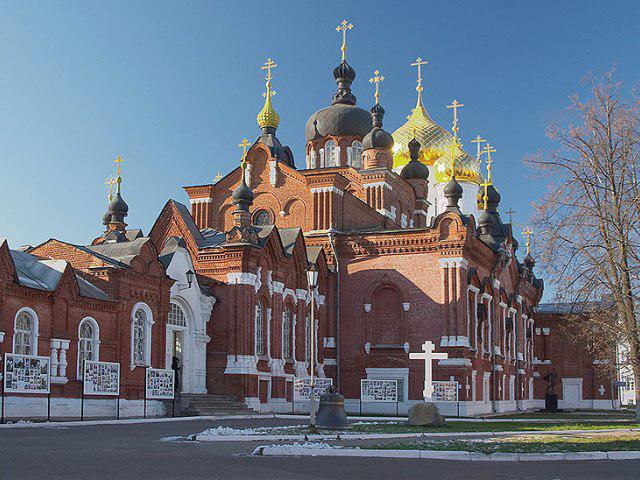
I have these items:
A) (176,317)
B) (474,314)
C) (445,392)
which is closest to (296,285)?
(176,317)

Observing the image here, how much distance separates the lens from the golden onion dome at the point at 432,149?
181ft

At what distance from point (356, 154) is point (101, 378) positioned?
80.3ft

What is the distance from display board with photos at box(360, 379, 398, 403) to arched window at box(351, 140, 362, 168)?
1436cm

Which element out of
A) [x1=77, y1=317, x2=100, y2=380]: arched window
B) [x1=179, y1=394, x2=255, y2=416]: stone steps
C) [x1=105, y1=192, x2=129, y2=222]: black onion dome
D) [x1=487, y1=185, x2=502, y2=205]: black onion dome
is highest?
[x1=487, y1=185, x2=502, y2=205]: black onion dome

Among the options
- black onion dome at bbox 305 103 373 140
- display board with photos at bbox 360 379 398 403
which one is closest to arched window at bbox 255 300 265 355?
display board with photos at bbox 360 379 398 403

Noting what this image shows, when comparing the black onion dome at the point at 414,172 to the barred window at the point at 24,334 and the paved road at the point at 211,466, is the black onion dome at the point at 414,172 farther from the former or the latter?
the paved road at the point at 211,466

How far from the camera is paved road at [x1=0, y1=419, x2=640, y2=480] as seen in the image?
437 inches

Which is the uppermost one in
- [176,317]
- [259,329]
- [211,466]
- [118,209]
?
[118,209]

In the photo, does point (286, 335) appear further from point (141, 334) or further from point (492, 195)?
point (492, 195)

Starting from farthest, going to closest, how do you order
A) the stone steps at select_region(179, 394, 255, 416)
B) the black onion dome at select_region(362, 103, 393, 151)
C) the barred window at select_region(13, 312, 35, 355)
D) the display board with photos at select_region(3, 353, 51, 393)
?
the black onion dome at select_region(362, 103, 393, 151) < the stone steps at select_region(179, 394, 255, 416) < the barred window at select_region(13, 312, 35, 355) < the display board with photos at select_region(3, 353, 51, 393)

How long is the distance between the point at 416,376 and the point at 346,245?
657cm

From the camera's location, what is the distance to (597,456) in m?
14.2

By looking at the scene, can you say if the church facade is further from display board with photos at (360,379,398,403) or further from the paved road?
the paved road

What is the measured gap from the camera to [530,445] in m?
15.6
